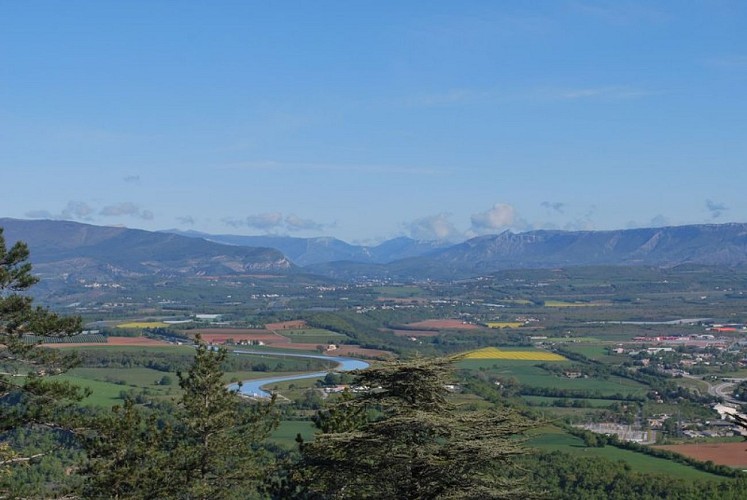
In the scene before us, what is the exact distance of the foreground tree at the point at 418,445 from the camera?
544 inches

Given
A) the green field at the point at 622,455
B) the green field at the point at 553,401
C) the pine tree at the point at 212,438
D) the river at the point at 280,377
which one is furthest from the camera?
the green field at the point at 553,401

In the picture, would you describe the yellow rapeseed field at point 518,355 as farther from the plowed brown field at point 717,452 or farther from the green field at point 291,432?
the plowed brown field at point 717,452

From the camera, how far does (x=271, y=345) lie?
392 feet

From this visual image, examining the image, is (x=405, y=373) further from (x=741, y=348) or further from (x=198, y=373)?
(x=741, y=348)

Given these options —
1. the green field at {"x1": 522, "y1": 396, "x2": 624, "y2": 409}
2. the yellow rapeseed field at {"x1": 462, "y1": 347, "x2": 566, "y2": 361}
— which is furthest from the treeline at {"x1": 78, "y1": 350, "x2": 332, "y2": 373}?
the green field at {"x1": 522, "y1": 396, "x2": 624, "y2": 409}

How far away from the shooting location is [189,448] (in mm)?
21266

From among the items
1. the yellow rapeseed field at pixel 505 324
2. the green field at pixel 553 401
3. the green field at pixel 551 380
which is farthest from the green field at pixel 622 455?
the yellow rapeseed field at pixel 505 324

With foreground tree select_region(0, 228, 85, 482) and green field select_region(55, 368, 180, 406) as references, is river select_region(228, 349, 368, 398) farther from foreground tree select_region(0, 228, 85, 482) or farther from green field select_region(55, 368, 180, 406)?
foreground tree select_region(0, 228, 85, 482)

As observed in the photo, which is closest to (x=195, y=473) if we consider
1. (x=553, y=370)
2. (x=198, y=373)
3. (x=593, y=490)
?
(x=198, y=373)

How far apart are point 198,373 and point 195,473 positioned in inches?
98.3

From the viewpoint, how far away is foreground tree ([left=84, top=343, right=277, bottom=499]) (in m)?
19.7

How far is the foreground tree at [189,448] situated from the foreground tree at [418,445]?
5.54 metres

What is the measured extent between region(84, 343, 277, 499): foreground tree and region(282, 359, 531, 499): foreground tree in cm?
554

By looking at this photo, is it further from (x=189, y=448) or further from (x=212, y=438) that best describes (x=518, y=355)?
(x=189, y=448)
